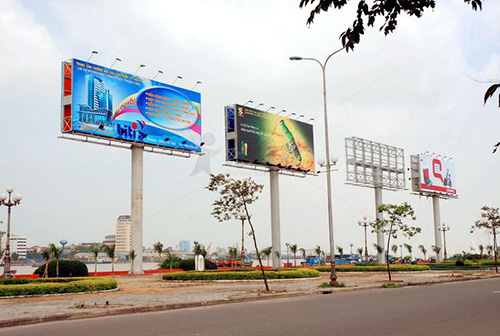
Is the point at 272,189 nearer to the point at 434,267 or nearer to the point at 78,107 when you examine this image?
the point at 434,267

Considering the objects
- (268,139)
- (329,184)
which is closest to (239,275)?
(329,184)

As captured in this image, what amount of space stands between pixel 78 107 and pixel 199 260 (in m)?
15.4

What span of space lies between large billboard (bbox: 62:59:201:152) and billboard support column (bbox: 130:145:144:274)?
1.51m

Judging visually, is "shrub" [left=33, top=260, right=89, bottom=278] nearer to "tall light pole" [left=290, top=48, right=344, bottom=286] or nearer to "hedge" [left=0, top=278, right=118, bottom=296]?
"hedge" [left=0, top=278, right=118, bottom=296]

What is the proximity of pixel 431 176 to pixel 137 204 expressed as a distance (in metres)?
45.1

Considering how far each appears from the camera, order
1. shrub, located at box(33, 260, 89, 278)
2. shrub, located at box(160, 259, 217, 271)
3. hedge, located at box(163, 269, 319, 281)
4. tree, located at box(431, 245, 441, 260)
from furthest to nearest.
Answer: tree, located at box(431, 245, 441, 260)
shrub, located at box(160, 259, 217, 271)
shrub, located at box(33, 260, 89, 278)
hedge, located at box(163, 269, 319, 281)

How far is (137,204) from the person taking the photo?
1839 inches

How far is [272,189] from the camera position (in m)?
57.5

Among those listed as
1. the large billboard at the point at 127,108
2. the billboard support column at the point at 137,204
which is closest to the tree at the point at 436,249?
the large billboard at the point at 127,108

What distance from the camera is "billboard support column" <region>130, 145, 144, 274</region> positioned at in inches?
1833

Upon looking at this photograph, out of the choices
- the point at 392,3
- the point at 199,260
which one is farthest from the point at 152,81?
the point at 392,3

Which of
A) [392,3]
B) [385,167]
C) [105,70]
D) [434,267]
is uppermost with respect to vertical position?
[105,70]

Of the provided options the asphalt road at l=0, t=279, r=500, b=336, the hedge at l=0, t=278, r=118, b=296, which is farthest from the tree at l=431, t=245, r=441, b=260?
the asphalt road at l=0, t=279, r=500, b=336

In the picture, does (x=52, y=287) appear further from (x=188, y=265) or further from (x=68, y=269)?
(x=188, y=265)
